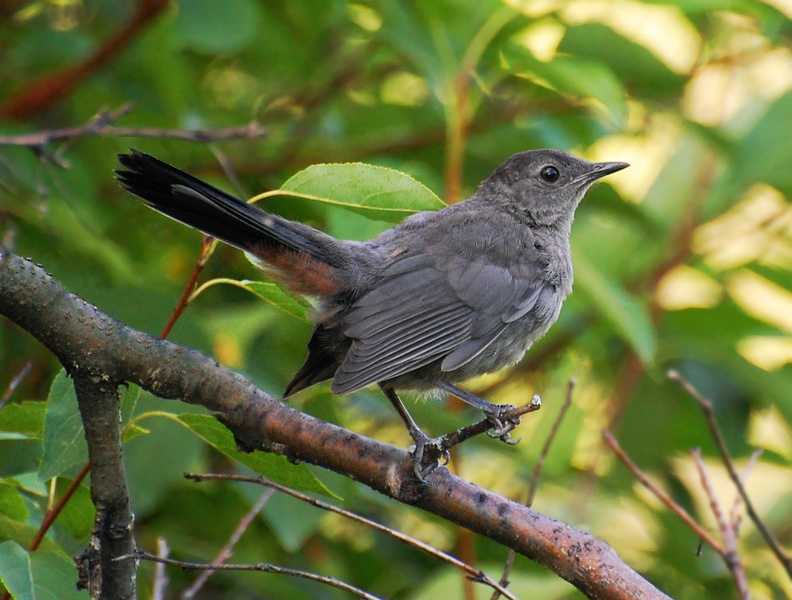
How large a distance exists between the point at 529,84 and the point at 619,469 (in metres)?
1.80

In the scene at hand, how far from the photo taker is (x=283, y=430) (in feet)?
6.65

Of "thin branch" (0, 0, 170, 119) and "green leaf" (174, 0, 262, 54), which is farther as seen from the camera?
"thin branch" (0, 0, 170, 119)

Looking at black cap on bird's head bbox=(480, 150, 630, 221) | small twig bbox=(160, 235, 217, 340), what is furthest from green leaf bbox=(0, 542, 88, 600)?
black cap on bird's head bbox=(480, 150, 630, 221)

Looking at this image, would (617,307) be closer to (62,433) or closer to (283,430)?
(283,430)

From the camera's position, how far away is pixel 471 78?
372cm

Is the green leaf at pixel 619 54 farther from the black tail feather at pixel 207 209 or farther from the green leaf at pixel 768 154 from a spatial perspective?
the black tail feather at pixel 207 209

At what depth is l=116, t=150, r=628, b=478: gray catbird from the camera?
277cm

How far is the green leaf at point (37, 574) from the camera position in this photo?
1.65 metres

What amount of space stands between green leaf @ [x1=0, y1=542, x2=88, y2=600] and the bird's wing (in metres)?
1.24

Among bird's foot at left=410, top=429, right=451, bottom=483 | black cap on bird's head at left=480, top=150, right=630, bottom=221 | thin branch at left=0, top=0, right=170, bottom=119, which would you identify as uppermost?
black cap on bird's head at left=480, top=150, right=630, bottom=221

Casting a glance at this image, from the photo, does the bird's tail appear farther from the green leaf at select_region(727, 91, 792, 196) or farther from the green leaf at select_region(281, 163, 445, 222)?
the green leaf at select_region(727, 91, 792, 196)

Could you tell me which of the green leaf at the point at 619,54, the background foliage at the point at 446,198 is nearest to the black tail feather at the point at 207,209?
the background foliage at the point at 446,198

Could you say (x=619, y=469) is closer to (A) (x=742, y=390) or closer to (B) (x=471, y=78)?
(A) (x=742, y=390)

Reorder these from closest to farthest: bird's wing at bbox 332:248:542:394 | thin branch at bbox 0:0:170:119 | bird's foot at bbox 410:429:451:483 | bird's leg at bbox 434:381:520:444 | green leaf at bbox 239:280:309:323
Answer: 1. bird's foot at bbox 410:429:451:483
2. green leaf at bbox 239:280:309:323
3. bird's leg at bbox 434:381:520:444
4. bird's wing at bbox 332:248:542:394
5. thin branch at bbox 0:0:170:119
